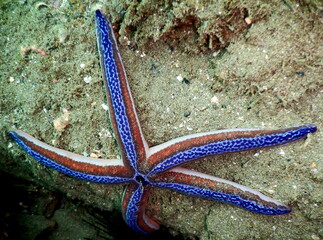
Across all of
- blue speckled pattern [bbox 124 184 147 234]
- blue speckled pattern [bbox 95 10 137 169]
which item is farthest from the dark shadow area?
blue speckled pattern [bbox 95 10 137 169]

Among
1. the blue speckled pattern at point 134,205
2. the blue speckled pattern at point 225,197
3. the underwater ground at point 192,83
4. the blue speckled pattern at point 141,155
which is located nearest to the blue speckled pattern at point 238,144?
the blue speckled pattern at point 141,155

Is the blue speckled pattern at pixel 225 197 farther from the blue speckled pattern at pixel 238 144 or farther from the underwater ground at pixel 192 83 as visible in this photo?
the blue speckled pattern at pixel 238 144

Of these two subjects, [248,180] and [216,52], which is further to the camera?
[248,180]

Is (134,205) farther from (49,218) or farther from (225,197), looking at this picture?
(49,218)

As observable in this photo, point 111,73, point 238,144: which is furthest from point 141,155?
point 238,144

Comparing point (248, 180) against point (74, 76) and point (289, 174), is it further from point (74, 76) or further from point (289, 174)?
point (74, 76)

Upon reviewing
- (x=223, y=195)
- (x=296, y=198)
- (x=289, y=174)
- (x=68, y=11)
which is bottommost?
(x=296, y=198)

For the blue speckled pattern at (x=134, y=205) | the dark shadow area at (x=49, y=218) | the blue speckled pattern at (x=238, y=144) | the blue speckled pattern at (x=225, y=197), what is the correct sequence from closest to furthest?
1. the blue speckled pattern at (x=238, y=144)
2. the blue speckled pattern at (x=225, y=197)
3. the blue speckled pattern at (x=134, y=205)
4. the dark shadow area at (x=49, y=218)

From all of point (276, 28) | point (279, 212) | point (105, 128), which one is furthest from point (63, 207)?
point (276, 28)

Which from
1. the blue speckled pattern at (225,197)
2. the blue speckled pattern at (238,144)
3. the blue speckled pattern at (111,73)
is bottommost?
the blue speckled pattern at (225,197)

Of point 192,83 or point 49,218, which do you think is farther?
point 49,218

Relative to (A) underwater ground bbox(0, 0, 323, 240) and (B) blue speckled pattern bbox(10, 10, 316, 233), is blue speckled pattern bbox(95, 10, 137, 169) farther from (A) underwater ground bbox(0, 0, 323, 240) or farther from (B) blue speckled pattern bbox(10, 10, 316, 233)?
(A) underwater ground bbox(0, 0, 323, 240)
